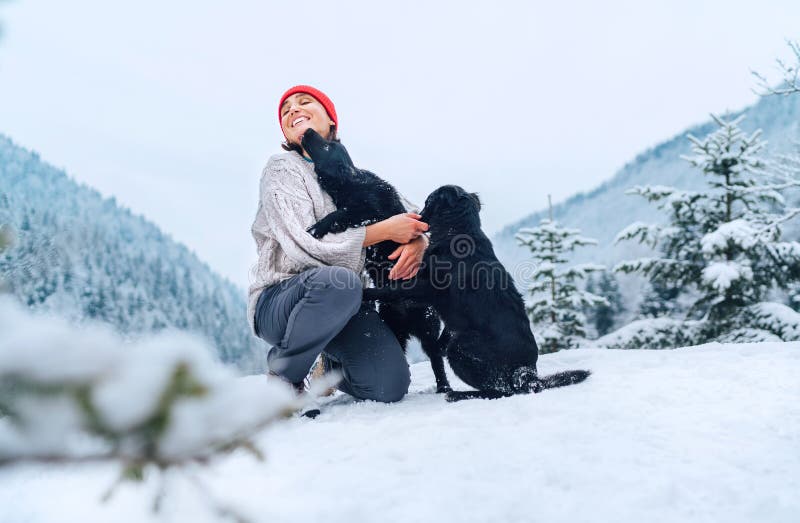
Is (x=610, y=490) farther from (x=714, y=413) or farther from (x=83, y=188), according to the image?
(x=83, y=188)

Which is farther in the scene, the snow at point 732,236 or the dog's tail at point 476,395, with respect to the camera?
the snow at point 732,236

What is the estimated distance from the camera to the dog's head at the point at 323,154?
9.53ft

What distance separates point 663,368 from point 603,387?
0.63 meters

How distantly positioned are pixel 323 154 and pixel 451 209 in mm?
840

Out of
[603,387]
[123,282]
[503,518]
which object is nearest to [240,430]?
[503,518]

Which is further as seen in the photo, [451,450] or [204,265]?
[204,265]

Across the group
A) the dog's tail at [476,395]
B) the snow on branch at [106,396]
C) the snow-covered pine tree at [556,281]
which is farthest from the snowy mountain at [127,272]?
the snow on branch at [106,396]

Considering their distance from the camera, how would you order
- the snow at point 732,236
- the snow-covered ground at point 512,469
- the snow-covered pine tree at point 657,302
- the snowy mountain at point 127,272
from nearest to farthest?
the snow-covered ground at point 512,469
the snow at point 732,236
the snow-covered pine tree at point 657,302
the snowy mountain at point 127,272

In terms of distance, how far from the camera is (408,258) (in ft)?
8.79

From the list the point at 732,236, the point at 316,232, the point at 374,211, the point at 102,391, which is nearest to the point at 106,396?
the point at 102,391

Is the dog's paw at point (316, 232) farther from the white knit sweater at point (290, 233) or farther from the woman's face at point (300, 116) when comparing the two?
the woman's face at point (300, 116)

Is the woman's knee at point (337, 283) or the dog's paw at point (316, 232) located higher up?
the dog's paw at point (316, 232)

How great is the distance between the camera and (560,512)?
1.12 meters

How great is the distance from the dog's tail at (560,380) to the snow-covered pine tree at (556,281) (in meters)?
5.82
